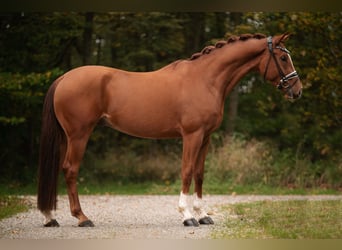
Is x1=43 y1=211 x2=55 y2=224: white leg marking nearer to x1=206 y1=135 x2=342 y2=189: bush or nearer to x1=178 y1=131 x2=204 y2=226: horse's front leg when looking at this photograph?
x1=178 y1=131 x2=204 y2=226: horse's front leg

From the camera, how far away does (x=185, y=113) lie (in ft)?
20.7

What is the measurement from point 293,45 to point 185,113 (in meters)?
7.27

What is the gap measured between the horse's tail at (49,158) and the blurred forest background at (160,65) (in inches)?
194

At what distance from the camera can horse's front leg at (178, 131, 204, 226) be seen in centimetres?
621

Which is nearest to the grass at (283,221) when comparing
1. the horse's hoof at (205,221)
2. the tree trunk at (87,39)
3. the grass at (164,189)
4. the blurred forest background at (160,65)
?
the horse's hoof at (205,221)

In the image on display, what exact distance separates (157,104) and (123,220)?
1774 millimetres

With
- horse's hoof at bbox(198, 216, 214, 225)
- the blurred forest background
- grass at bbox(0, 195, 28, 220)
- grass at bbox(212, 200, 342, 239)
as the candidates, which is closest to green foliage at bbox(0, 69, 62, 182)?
the blurred forest background

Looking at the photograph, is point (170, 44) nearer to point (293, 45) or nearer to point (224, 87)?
point (293, 45)

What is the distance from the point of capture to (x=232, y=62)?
656 cm

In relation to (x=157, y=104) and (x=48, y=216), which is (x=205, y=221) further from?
(x=48, y=216)

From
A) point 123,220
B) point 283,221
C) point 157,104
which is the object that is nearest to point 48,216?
point 123,220

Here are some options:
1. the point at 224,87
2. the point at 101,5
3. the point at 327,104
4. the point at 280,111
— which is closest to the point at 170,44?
the point at 280,111

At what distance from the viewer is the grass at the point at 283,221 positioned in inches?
212

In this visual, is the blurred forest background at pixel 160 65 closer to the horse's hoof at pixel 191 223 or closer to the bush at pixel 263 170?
the bush at pixel 263 170
